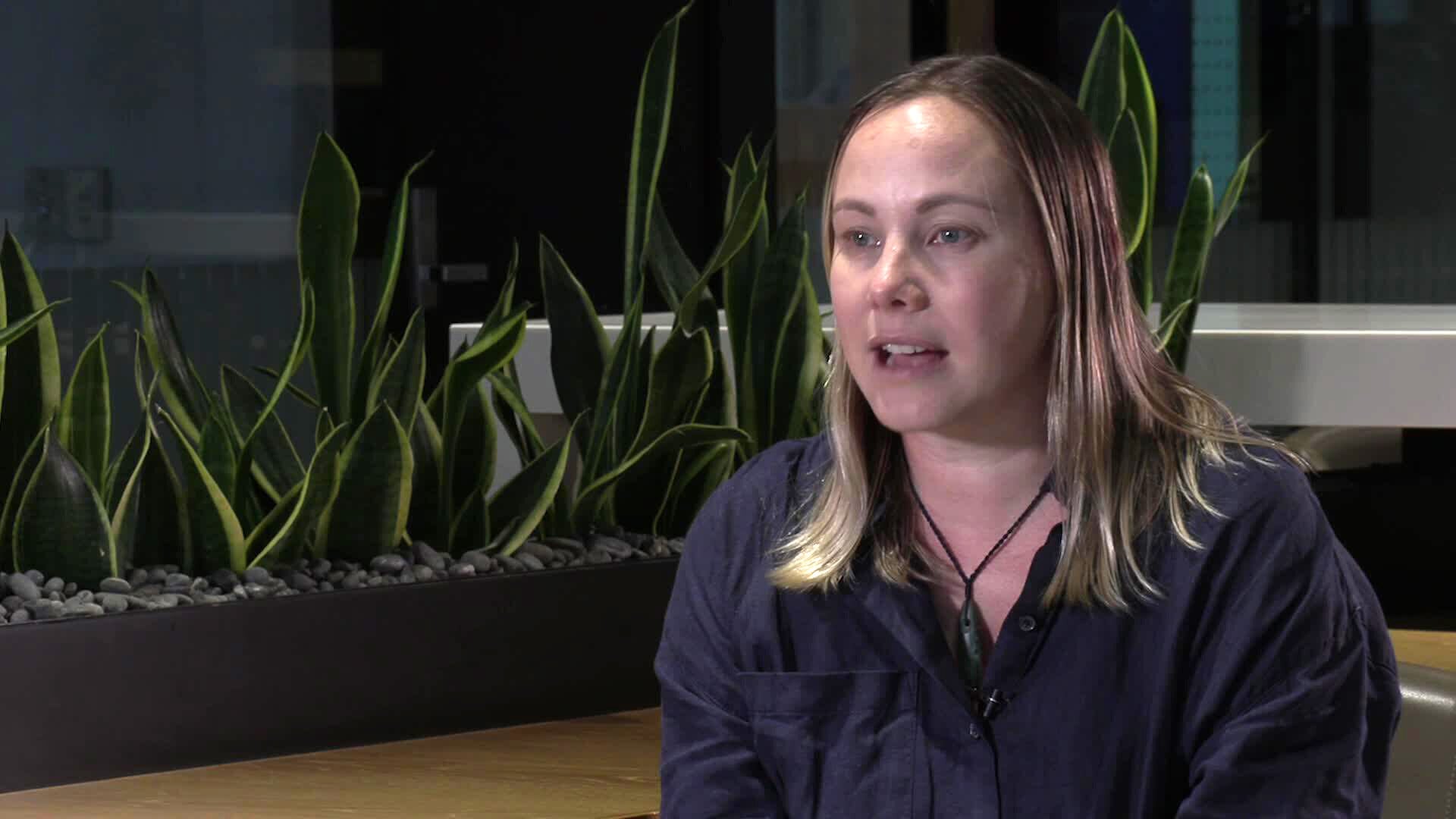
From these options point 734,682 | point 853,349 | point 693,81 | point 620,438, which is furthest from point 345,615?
point 693,81

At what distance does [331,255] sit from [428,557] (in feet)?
0.89

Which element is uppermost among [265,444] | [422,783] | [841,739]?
[265,444]

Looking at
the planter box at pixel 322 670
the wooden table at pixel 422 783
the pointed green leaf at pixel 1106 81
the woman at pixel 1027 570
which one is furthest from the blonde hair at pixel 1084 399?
the pointed green leaf at pixel 1106 81

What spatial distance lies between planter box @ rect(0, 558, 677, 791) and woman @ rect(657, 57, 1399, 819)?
493 mm

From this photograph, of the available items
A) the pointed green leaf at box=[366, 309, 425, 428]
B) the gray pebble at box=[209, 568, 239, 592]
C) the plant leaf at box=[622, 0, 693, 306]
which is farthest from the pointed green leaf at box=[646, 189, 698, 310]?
the gray pebble at box=[209, 568, 239, 592]

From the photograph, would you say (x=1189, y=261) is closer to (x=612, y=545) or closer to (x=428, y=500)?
(x=612, y=545)

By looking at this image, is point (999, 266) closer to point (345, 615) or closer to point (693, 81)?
point (345, 615)

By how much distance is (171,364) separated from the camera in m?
1.50

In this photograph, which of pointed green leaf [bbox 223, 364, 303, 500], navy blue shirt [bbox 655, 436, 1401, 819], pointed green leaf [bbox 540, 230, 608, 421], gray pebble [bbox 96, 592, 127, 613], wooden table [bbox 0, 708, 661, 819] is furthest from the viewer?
pointed green leaf [bbox 540, 230, 608, 421]

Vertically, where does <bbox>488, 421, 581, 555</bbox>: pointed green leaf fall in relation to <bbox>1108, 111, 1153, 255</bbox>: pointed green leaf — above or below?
below

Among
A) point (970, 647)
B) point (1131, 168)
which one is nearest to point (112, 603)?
point (970, 647)

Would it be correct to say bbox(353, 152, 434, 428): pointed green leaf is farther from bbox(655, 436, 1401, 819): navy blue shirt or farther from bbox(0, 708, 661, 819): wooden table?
bbox(655, 436, 1401, 819): navy blue shirt

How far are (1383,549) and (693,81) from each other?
2.32 metres

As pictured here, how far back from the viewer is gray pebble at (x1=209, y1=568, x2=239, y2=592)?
143 cm
